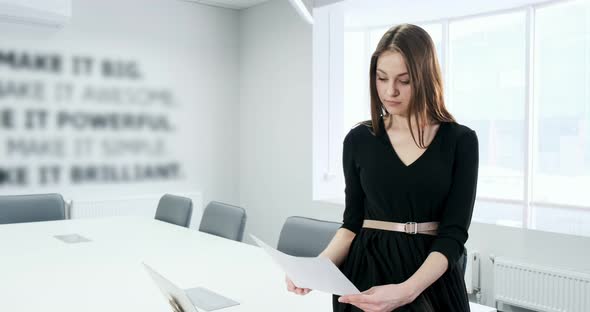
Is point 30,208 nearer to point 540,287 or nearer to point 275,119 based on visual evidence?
point 275,119

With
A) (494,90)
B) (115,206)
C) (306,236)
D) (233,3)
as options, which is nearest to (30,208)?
(115,206)

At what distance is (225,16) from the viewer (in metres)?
7.00

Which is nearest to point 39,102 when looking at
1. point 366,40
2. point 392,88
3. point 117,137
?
point 117,137

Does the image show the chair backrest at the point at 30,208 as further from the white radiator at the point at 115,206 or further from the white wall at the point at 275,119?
the white wall at the point at 275,119

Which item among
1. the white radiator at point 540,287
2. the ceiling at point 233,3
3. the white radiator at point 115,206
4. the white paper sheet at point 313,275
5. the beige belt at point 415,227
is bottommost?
the white radiator at point 540,287

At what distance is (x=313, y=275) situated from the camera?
3.82ft

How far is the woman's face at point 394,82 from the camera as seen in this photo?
122 cm

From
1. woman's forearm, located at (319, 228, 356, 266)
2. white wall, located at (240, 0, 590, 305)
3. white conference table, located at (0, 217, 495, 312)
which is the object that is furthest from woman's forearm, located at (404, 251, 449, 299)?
white wall, located at (240, 0, 590, 305)

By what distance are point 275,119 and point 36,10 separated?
9.15 ft

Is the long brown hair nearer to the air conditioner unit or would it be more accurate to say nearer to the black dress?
the black dress

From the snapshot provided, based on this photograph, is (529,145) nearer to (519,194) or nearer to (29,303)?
(519,194)

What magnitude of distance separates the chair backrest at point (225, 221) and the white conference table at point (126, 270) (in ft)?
0.49

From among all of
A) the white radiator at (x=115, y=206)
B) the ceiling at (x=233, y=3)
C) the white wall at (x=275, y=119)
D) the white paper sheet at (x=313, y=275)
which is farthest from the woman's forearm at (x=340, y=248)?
the ceiling at (x=233, y=3)

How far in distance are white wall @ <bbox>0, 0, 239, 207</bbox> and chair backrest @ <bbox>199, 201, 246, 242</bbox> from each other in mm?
2551
